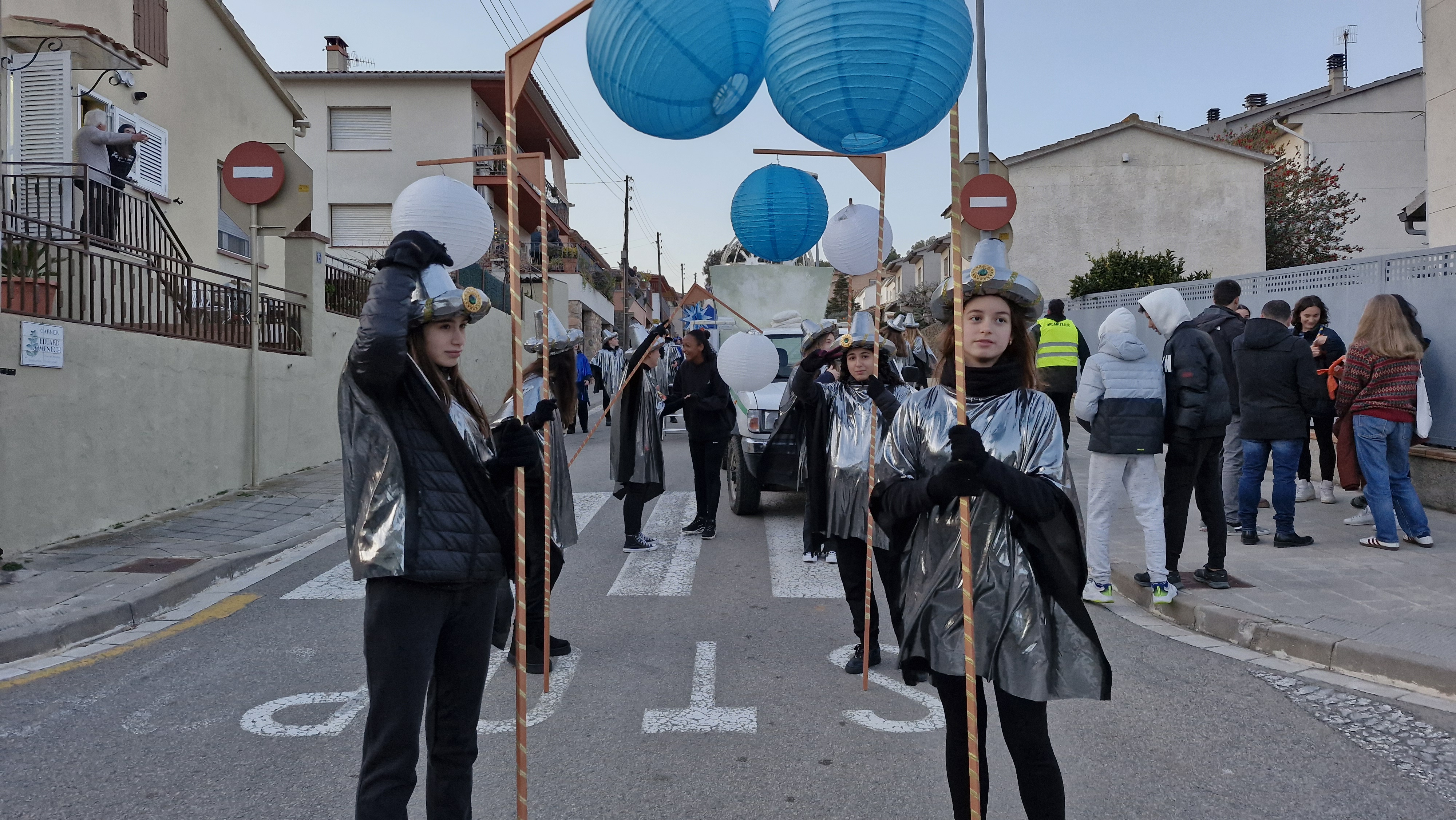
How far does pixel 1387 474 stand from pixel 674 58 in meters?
6.31

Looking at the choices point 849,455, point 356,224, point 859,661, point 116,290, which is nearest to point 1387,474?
point 849,455

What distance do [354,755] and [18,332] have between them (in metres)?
5.55

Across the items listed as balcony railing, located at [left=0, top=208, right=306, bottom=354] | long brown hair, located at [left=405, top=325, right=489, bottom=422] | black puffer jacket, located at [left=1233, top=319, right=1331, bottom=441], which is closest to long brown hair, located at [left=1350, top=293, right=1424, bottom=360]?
black puffer jacket, located at [left=1233, top=319, right=1331, bottom=441]

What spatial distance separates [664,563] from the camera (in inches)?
298

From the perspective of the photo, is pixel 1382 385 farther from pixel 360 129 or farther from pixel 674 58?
pixel 360 129

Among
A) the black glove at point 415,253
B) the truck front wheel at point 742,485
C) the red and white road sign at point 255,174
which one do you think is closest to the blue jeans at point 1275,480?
the truck front wheel at point 742,485

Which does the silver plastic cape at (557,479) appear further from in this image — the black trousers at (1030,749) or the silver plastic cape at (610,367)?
the silver plastic cape at (610,367)

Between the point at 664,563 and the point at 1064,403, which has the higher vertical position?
the point at 1064,403

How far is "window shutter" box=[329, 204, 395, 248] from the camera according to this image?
2905cm

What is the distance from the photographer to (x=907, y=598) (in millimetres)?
2820

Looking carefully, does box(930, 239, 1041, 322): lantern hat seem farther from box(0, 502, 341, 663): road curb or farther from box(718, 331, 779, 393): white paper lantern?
box(0, 502, 341, 663): road curb

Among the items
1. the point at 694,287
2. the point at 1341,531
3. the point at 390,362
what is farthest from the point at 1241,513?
the point at 390,362

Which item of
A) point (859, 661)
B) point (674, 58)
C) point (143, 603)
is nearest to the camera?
point (674, 58)

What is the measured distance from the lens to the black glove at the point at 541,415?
3756 millimetres
